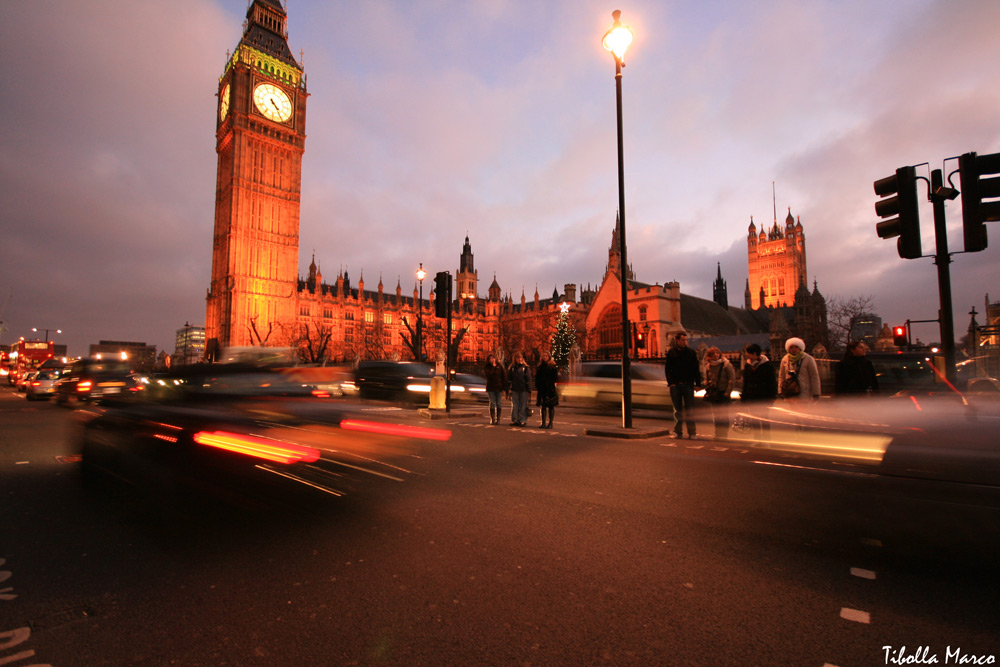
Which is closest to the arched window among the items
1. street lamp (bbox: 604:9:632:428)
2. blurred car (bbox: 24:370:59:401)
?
blurred car (bbox: 24:370:59:401)

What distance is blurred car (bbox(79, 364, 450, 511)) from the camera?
19.2ft

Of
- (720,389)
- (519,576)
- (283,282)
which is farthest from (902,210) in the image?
(283,282)

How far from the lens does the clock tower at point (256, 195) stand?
249 feet

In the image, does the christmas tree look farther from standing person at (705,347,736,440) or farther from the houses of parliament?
standing person at (705,347,736,440)

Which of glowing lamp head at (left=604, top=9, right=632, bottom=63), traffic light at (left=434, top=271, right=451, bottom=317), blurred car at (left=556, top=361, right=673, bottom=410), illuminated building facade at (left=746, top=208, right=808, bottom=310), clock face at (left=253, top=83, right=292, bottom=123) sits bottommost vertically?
blurred car at (left=556, top=361, right=673, bottom=410)

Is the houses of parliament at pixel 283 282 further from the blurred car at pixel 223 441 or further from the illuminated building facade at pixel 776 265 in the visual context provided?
the blurred car at pixel 223 441

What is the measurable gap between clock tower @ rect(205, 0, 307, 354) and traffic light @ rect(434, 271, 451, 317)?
65541 millimetres

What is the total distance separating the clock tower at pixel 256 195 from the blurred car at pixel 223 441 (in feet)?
230

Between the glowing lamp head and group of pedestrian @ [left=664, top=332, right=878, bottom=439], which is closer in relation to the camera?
group of pedestrian @ [left=664, top=332, right=878, bottom=439]

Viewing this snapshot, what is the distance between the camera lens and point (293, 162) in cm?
8288

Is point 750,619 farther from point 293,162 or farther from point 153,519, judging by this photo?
point 293,162

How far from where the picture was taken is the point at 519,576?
2.97 metres

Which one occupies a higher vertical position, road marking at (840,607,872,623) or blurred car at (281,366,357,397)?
blurred car at (281,366,357,397)

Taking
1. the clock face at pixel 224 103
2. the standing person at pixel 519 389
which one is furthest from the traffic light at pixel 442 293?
the clock face at pixel 224 103
